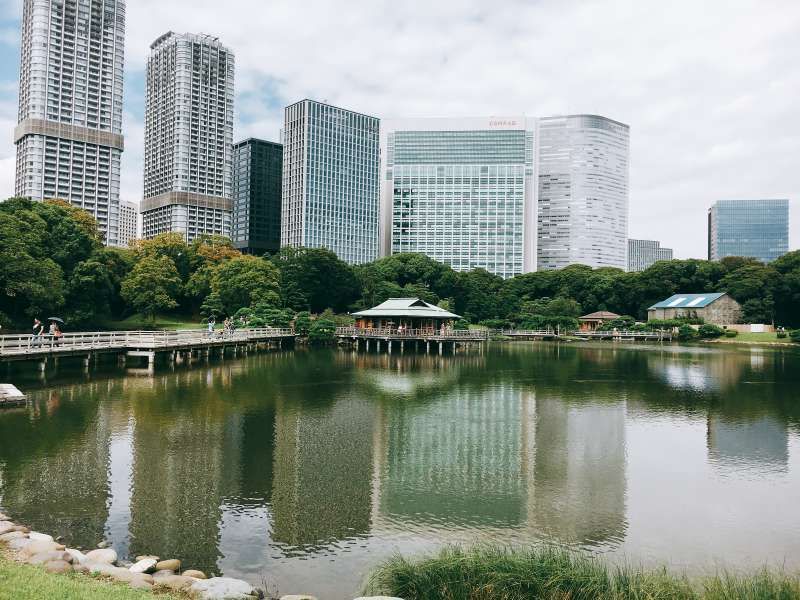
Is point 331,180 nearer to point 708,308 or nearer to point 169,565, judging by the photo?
point 708,308

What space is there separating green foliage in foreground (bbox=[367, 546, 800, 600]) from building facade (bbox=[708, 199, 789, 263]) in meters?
202

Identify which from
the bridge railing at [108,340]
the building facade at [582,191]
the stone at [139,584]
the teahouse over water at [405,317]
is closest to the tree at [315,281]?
the teahouse over water at [405,317]

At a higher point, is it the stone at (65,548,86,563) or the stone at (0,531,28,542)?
the stone at (0,531,28,542)

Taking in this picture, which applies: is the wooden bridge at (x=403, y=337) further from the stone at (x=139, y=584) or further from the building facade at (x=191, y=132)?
the building facade at (x=191, y=132)

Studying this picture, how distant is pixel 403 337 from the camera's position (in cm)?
5206

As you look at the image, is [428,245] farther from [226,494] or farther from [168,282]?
[226,494]

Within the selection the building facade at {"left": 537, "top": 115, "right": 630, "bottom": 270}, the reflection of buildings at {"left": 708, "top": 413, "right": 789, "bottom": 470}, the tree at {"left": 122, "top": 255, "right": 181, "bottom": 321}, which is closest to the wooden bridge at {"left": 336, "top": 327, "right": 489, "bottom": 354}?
the tree at {"left": 122, "top": 255, "right": 181, "bottom": 321}

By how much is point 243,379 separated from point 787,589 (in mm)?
24329

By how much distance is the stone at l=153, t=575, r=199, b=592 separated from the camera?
705 cm

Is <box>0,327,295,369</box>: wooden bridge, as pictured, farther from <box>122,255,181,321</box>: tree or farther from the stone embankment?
the stone embankment

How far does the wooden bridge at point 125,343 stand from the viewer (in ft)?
81.9

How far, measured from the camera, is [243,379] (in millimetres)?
28141

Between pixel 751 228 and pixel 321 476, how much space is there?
685 feet

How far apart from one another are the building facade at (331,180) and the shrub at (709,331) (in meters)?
75.0
